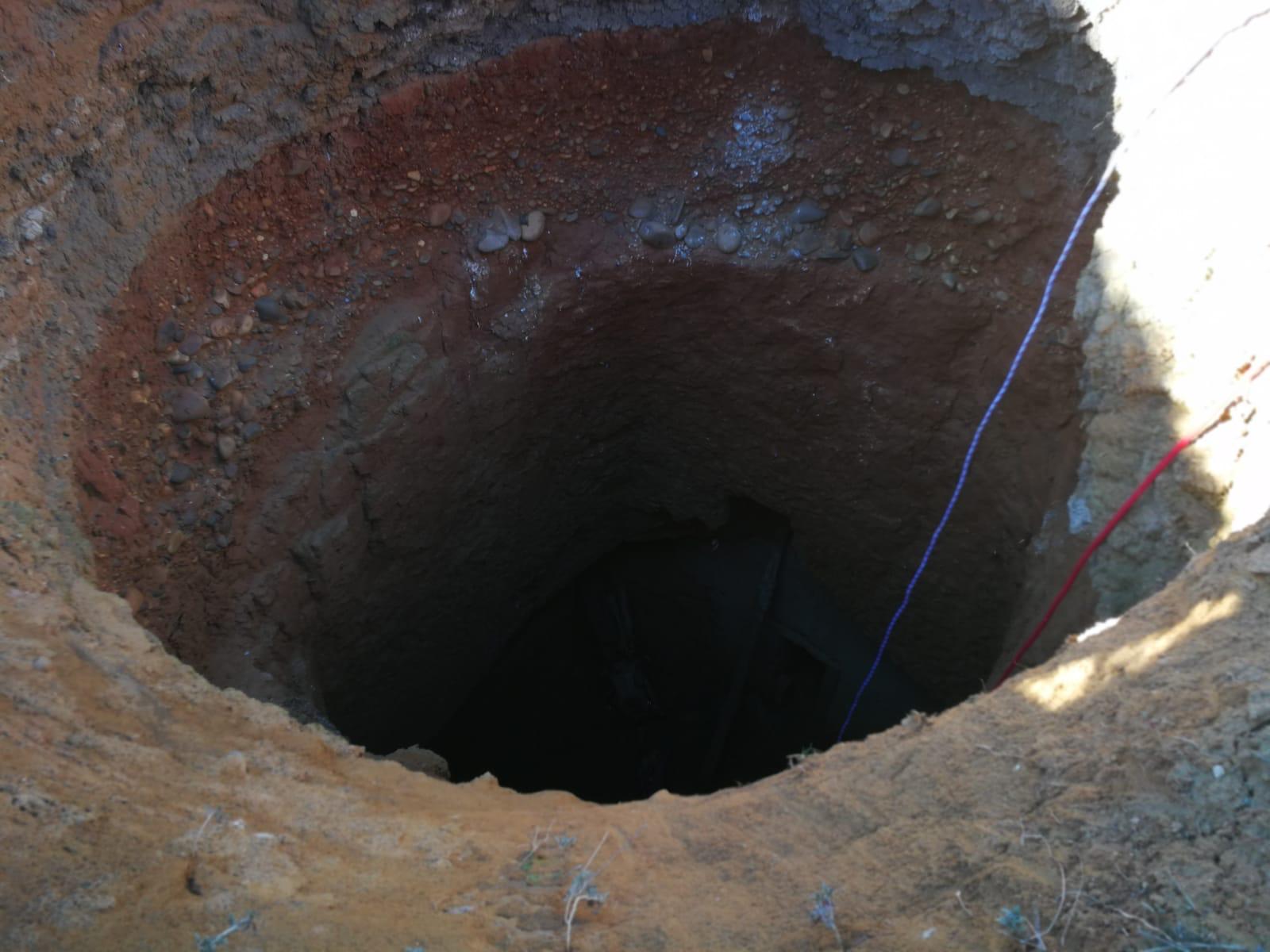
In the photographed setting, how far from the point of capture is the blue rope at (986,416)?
3630 mm

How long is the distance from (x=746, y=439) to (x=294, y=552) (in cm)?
230

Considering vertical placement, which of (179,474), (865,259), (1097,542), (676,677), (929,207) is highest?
(929,207)

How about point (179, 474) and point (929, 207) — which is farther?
point (929, 207)

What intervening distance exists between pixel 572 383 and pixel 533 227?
0.78 metres

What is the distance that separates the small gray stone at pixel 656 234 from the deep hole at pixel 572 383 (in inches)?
0.9

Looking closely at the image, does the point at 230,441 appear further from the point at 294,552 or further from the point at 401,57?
the point at 401,57

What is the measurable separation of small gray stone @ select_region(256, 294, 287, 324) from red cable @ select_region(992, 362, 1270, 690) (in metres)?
2.94

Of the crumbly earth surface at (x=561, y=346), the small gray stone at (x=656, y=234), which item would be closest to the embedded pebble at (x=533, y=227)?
the crumbly earth surface at (x=561, y=346)

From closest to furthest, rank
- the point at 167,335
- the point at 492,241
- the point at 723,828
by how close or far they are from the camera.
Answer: the point at 723,828 < the point at 167,335 < the point at 492,241

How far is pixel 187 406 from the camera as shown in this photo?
11.8 feet

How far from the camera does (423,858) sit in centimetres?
199

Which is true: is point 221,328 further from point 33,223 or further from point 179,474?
point 33,223

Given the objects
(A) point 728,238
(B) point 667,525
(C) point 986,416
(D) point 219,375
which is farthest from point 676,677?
(D) point 219,375

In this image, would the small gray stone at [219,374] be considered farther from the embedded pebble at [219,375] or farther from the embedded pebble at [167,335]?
the embedded pebble at [167,335]
